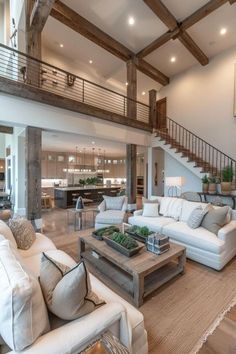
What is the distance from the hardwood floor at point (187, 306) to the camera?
1714 millimetres

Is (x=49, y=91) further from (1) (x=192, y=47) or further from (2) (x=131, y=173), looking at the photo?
(1) (x=192, y=47)

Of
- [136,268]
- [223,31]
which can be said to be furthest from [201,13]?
[136,268]

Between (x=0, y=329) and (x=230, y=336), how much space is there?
6.43ft

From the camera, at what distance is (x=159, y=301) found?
222cm

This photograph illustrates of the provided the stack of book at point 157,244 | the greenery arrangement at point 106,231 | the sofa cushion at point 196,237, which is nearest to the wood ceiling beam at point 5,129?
the greenery arrangement at point 106,231

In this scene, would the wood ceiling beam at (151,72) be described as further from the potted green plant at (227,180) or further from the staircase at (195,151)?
the potted green plant at (227,180)

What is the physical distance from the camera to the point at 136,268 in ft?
6.97

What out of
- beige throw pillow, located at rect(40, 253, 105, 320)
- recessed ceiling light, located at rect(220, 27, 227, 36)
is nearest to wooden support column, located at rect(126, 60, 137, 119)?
recessed ceiling light, located at rect(220, 27, 227, 36)

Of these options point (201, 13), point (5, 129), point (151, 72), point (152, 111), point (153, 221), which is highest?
point (201, 13)

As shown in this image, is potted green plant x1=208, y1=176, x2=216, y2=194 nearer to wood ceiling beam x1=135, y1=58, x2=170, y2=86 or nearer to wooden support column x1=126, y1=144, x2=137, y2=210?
wooden support column x1=126, y1=144, x2=137, y2=210

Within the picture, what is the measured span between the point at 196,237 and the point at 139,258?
1185 mm

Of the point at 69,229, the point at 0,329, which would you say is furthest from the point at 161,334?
the point at 69,229

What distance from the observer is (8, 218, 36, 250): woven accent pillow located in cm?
248

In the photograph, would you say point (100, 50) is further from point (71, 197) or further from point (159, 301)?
point (159, 301)
